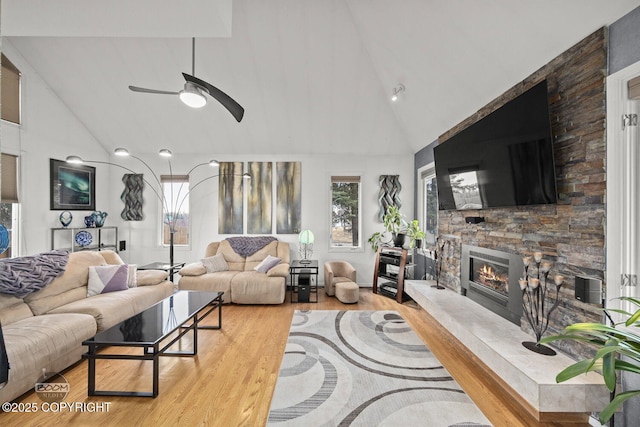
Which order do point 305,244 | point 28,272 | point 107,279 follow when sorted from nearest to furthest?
point 28,272 → point 107,279 → point 305,244

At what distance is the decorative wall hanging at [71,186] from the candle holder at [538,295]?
19.6 feet

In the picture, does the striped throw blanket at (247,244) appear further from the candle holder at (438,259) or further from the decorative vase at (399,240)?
the candle holder at (438,259)

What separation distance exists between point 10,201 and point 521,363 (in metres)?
5.90

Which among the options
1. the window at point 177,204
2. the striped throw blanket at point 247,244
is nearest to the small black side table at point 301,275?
the striped throw blanket at point 247,244

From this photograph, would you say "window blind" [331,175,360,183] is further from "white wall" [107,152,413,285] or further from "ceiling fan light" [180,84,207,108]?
"ceiling fan light" [180,84,207,108]

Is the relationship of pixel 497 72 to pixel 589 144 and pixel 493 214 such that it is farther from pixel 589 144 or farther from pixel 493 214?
pixel 493 214

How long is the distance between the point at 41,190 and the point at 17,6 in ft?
10.4

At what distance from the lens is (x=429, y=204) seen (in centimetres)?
534

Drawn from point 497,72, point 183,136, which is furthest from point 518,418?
point 183,136

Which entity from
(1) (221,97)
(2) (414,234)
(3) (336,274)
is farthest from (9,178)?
(2) (414,234)

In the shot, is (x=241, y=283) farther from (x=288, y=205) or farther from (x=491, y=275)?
(x=491, y=275)

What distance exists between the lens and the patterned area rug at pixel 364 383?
230 cm

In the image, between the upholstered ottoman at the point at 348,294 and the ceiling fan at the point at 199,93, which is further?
the upholstered ottoman at the point at 348,294

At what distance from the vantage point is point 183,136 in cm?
549
